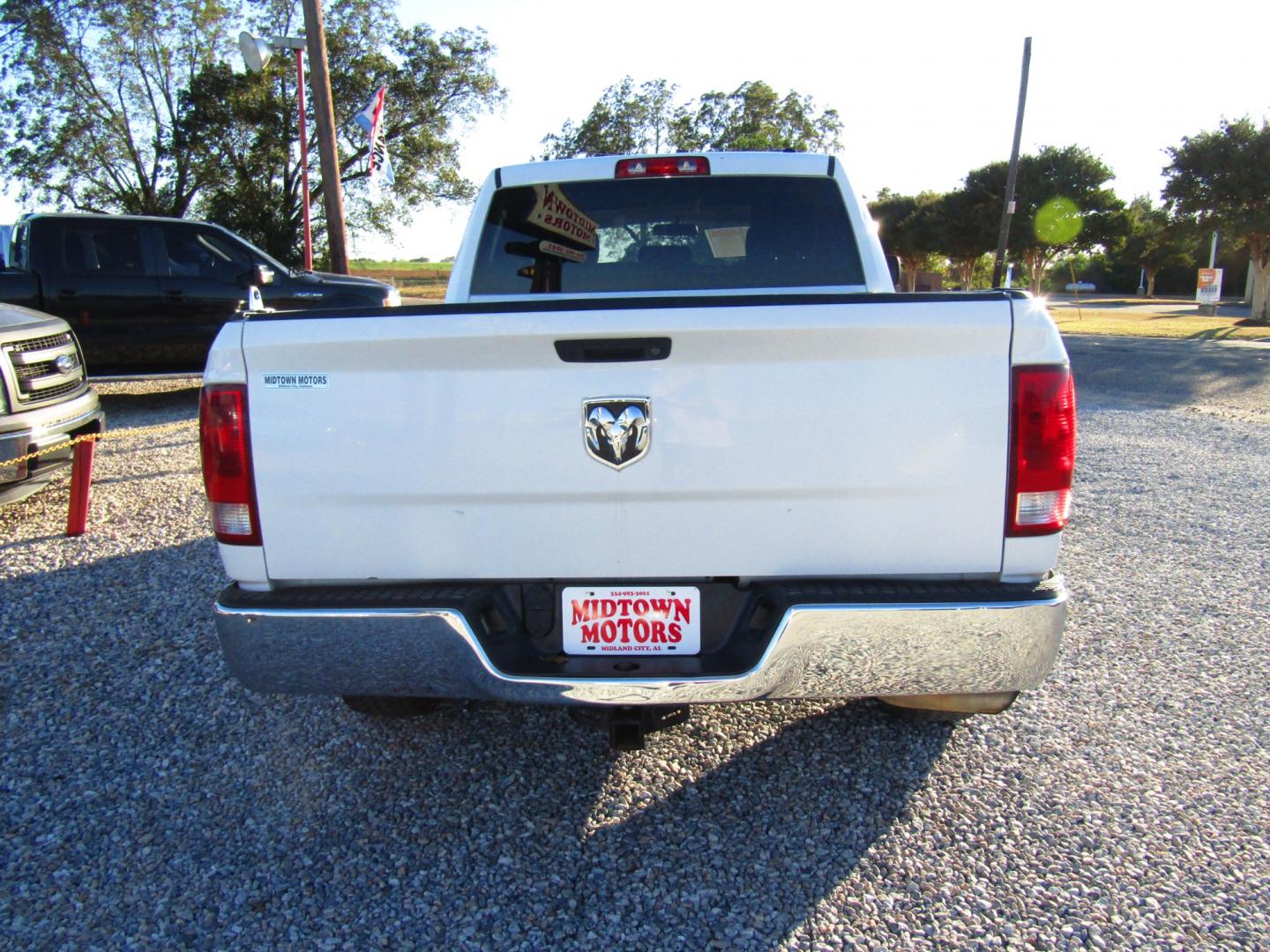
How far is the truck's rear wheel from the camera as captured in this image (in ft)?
9.72

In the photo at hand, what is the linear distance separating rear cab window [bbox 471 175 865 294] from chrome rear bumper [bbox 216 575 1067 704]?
A: 1.78 metres

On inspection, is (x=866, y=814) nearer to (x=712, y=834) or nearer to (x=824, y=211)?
(x=712, y=834)

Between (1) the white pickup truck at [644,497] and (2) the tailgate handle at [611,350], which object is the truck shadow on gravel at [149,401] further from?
(2) the tailgate handle at [611,350]

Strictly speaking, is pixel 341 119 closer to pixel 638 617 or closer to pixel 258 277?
pixel 258 277

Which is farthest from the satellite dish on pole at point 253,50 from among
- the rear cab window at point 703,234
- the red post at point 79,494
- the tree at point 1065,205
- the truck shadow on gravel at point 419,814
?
the tree at point 1065,205

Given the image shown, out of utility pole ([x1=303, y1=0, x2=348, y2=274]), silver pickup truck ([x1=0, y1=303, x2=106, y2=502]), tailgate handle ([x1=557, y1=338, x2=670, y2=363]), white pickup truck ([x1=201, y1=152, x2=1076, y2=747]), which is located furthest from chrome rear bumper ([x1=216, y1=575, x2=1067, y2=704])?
utility pole ([x1=303, y1=0, x2=348, y2=274])

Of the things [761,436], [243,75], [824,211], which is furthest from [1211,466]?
[243,75]

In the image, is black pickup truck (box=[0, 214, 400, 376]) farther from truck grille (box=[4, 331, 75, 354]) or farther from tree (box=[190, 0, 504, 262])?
tree (box=[190, 0, 504, 262])

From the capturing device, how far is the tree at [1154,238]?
28281 millimetres

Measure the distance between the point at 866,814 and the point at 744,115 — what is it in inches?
1341

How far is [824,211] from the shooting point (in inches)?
148

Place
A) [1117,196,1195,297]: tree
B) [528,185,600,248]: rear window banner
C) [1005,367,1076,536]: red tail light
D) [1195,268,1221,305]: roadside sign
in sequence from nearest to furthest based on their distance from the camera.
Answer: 1. [1005,367,1076,536]: red tail light
2. [528,185,600,248]: rear window banner
3. [1117,196,1195,297]: tree
4. [1195,268,1221,305]: roadside sign

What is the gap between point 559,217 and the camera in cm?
388

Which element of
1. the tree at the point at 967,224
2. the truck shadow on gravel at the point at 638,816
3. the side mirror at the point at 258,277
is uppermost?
the tree at the point at 967,224
